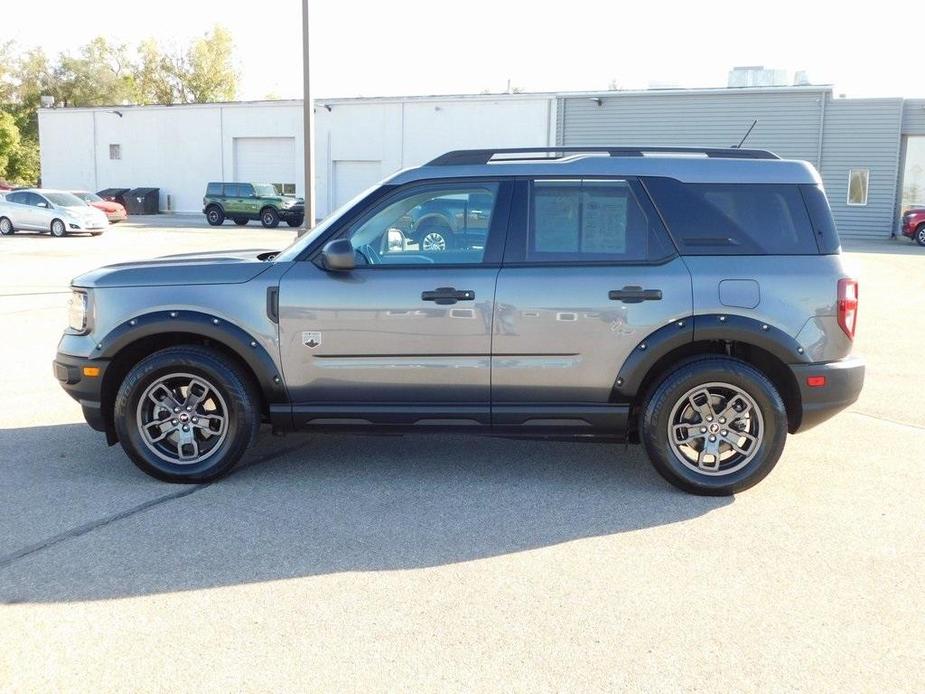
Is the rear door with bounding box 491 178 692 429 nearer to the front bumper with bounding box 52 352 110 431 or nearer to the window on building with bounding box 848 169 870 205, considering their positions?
the front bumper with bounding box 52 352 110 431

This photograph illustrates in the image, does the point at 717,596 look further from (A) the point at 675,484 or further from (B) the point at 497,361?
(B) the point at 497,361

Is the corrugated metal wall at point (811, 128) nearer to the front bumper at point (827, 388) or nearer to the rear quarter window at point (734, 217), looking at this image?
the rear quarter window at point (734, 217)

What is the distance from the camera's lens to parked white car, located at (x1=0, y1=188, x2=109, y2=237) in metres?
28.0

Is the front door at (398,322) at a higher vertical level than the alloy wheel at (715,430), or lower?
higher

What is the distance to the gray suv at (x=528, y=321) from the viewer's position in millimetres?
5102

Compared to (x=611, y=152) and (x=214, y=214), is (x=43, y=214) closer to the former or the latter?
(x=214, y=214)

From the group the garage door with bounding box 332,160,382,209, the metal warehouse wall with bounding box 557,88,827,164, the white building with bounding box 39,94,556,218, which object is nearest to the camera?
the metal warehouse wall with bounding box 557,88,827,164

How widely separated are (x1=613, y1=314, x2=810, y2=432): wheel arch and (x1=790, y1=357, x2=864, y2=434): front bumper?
0.04 metres

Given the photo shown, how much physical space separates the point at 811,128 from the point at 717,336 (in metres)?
31.9

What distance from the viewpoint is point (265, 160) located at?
4453cm

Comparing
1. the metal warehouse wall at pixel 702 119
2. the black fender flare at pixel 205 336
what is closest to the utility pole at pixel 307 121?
the black fender flare at pixel 205 336

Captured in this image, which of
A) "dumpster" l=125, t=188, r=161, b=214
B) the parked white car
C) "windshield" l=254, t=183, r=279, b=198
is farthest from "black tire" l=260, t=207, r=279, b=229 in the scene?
"dumpster" l=125, t=188, r=161, b=214

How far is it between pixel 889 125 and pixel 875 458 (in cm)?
3117

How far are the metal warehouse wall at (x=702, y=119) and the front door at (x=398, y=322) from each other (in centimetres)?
2901
